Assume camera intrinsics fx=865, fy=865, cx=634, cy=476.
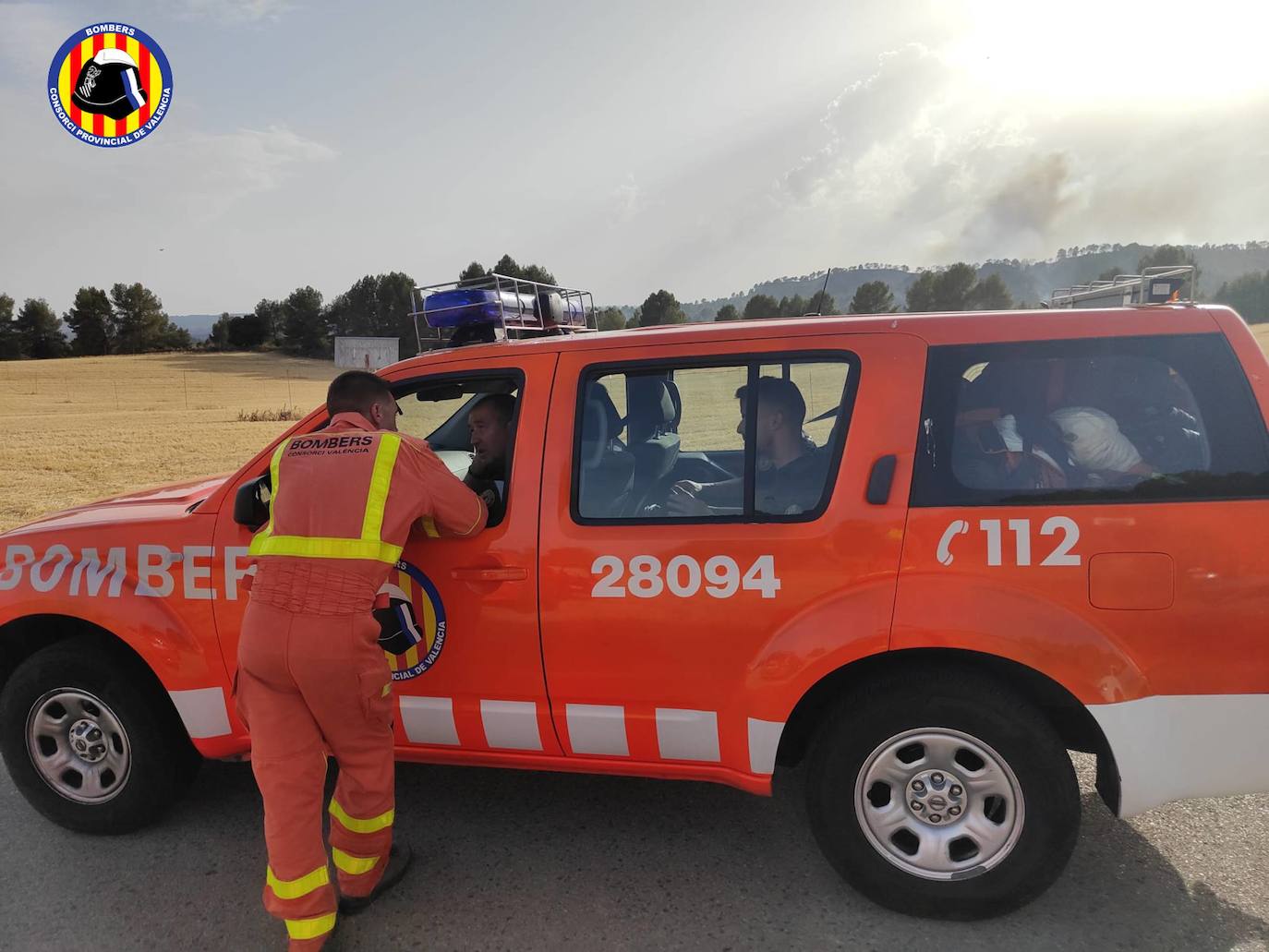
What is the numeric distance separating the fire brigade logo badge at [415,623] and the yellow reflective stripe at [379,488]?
1.10ft

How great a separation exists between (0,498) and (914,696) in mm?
12084

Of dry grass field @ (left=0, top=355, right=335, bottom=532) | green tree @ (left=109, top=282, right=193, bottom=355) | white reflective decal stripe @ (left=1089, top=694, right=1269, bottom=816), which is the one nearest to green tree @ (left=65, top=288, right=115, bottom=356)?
green tree @ (left=109, top=282, right=193, bottom=355)

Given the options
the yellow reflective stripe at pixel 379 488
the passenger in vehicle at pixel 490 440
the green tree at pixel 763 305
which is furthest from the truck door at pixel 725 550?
the green tree at pixel 763 305

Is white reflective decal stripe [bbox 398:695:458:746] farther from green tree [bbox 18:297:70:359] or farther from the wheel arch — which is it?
green tree [bbox 18:297:70:359]

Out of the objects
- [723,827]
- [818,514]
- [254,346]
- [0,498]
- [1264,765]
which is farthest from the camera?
[254,346]

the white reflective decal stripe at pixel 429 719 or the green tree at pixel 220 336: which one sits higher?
the green tree at pixel 220 336

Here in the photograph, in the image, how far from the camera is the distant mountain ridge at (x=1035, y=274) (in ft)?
15.2

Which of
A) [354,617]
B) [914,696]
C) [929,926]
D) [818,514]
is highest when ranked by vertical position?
[818,514]

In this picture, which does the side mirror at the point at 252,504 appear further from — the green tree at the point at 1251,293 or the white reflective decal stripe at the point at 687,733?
the green tree at the point at 1251,293

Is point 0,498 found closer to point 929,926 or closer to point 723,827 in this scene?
point 723,827

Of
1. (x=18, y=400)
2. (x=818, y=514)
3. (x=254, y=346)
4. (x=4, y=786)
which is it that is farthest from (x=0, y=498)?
(x=254, y=346)

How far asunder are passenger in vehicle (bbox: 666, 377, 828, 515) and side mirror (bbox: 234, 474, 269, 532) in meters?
1.36

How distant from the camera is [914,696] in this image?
8.46 ft

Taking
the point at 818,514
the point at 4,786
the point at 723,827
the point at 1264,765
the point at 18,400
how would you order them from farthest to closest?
the point at 18,400 → the point at 4,786 → the point at 723,827 → the point at 818,514 → the point at 1264,765
